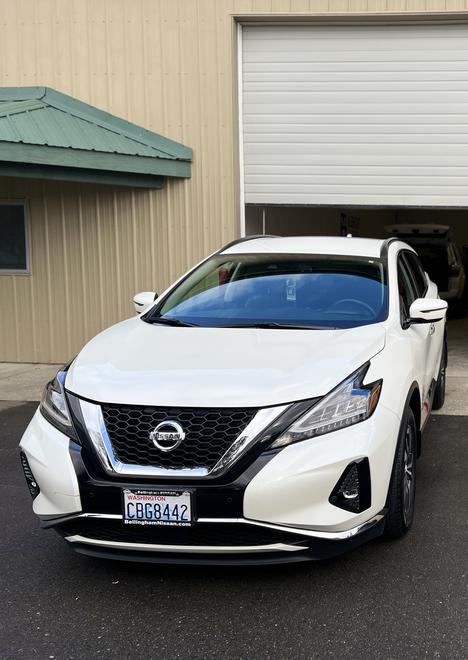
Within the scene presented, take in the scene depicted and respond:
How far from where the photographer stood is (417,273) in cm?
589

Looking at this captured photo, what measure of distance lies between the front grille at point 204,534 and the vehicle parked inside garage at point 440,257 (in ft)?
41.5

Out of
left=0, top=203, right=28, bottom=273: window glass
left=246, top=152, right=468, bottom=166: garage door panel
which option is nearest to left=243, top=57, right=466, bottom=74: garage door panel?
left=246, top=152, right=468, bottom=166: garage door panel

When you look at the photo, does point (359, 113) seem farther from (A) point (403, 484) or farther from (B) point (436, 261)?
(B) point (436, 261)

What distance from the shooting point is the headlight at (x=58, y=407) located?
341 cm

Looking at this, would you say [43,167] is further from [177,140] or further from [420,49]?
[420,49]

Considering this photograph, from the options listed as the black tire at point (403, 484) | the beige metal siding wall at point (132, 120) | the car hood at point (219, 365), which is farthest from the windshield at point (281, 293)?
the beige metal siding wall at point (132, 120)

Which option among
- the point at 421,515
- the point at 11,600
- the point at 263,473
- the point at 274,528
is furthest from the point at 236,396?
the point at 421,515

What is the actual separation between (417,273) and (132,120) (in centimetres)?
499

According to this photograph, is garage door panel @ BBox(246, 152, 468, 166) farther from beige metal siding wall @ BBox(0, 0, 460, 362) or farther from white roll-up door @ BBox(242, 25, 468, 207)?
beige metal siding wall @ BBox(0, 0, 460, 362)

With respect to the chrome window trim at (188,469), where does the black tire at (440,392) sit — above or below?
below

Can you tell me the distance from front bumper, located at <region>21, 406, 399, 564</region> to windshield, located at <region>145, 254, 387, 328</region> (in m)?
1.13

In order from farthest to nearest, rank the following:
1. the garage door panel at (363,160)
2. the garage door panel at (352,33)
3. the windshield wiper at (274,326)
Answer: the garage door panel at (363,160)
the garage door panel at (352,33)
the windshield wiper at (274,326)

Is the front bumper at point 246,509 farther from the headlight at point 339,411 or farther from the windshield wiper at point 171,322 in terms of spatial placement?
the windshield wiper at point 171,322

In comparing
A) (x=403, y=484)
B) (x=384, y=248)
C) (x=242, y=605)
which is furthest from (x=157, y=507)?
(x=384, y=248)
